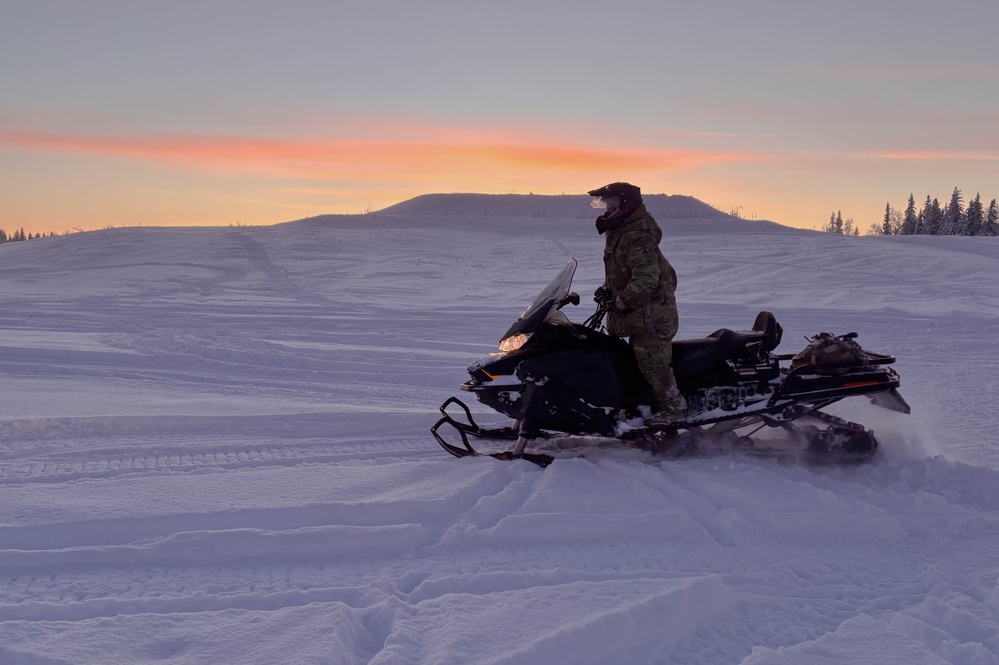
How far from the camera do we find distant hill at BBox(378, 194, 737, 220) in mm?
38719

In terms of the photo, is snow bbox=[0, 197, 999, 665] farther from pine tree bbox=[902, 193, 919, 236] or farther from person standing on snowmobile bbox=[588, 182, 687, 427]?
pine tree bbox=[902, 193, 919, 236]

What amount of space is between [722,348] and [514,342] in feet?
4.49

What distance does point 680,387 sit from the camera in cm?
519

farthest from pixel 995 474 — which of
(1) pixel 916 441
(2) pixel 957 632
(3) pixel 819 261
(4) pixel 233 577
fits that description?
(3) pixel 819 261

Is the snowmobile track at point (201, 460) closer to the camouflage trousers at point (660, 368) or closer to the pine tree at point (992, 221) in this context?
the camouflage trousers at point (660, 368)

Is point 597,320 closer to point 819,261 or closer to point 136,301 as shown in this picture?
point 136,301

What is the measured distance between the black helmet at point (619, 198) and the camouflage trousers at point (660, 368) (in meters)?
0.81

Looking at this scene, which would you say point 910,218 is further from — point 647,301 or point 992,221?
point 647,301

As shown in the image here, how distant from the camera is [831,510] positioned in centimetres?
424

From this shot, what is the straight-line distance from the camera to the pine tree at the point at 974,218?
50397 mm

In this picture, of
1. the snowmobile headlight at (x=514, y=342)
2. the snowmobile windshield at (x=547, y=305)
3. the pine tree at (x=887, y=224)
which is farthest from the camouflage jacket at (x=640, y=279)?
the pine tree at (x=887, y=224)

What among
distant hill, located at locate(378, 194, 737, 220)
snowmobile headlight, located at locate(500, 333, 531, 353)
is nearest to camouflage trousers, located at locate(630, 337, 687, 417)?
snowmobile headlight, located at locate(500, 333, 531, 353)

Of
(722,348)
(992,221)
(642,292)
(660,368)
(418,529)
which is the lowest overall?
(418,529)

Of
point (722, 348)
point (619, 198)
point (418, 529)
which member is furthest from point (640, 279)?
point (418, 529)
